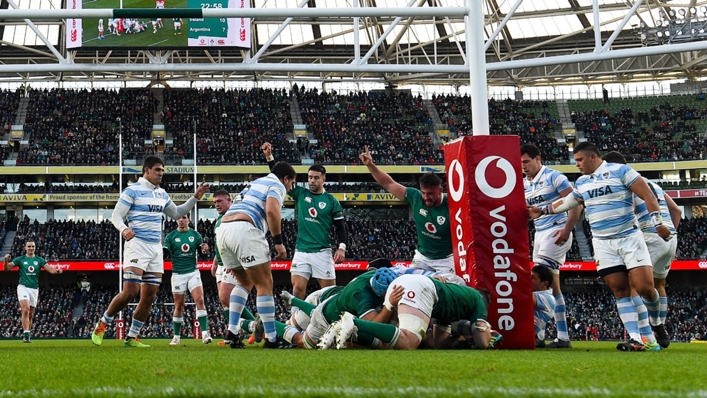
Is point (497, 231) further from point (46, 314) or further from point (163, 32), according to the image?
point (46, 314)

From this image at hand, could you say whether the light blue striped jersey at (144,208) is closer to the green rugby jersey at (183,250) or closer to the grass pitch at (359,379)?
the green rugby jersey at (183,250)

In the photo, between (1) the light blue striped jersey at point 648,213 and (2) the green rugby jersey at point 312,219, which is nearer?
(1) the light blue striped jersey at point 648,213

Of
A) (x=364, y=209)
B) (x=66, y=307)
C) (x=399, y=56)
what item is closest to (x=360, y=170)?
(x=364, y=209)

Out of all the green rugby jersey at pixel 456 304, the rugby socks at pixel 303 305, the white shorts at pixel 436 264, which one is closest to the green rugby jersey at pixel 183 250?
the white shorts at pixel 436 264

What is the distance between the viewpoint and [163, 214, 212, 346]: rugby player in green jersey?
43.0 ft

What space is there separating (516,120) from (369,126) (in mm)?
9030

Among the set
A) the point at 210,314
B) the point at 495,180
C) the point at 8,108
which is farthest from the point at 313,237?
the point at 8,108

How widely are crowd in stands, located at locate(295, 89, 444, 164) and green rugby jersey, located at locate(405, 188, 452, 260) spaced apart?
33704mm

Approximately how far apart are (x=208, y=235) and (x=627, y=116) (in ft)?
85.4

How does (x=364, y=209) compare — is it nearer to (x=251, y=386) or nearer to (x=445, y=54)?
(x=445, y=54)

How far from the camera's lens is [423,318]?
22.7 feet

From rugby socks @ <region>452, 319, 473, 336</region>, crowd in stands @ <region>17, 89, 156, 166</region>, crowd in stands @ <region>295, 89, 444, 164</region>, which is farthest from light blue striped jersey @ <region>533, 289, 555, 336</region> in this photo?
crowd in stands @ <region>17, 89, 156, 166</region>

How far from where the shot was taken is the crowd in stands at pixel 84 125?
42125 mm

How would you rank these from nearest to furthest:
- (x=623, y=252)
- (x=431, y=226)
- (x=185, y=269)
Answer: (x=623, y=252)
(x=431, y=226)
(x=185, y=269)
